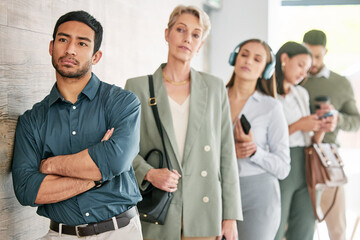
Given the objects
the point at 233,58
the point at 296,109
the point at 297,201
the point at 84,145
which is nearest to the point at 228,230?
the point at 84,145

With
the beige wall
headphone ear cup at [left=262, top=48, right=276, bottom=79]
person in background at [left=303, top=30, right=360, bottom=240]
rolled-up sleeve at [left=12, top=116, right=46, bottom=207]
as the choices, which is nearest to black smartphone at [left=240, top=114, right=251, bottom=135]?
headphone ear cup at [left=262, top=48, right=276, bottom=79]

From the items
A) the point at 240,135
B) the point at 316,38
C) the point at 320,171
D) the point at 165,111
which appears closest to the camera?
the point at 165,111

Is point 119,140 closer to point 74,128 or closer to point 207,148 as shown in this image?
point 74,128

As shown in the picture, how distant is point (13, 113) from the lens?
2.18 m

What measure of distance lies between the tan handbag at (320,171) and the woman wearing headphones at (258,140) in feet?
1.91

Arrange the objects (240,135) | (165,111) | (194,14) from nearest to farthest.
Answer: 1. (165,111)
2. (194,14)
3. (240,135)

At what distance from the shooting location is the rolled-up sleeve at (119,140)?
1.95 metres

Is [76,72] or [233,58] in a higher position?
[233,58]

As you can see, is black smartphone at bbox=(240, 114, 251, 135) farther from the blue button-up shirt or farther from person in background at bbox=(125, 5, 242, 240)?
the blue button-up shirt

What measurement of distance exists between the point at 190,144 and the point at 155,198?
1.03ft

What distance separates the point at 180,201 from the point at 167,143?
11.6 inches

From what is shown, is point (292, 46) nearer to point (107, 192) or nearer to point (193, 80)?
point (193, 80)

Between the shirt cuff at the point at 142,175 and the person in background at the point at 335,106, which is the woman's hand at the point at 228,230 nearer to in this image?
the shirt cuff at the point at 142,175

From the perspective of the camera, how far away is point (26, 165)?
1.99 metres
